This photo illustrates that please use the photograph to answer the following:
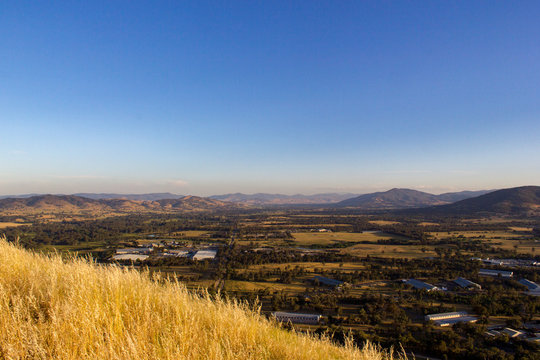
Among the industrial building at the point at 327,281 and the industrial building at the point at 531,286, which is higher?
the industrial building at the point at 531,286

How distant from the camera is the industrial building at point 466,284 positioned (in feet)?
105

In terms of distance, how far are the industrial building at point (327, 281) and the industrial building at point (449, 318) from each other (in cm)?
1118

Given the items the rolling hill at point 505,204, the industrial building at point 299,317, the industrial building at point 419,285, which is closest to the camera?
the industrial building at point 299,317

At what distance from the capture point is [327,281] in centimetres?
3450

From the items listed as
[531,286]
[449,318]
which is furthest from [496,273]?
[449,318]

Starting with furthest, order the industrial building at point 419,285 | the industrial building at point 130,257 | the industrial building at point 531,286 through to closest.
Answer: the industrial building at point 130,257 < the industrial building at point 419,285 < the industrial building at point 531,286

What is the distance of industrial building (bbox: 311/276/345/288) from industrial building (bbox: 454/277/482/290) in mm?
14461

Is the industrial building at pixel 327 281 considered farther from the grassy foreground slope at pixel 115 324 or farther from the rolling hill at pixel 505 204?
the rolling hill at pixel 505 204

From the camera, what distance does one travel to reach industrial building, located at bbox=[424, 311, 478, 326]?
72.3 ft

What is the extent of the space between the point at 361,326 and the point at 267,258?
29040 millimetres

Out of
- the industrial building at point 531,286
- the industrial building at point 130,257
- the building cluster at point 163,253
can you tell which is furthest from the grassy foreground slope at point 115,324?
the building cluster at point 163,253

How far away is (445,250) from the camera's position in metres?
56.3

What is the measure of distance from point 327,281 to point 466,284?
1665 centimetres

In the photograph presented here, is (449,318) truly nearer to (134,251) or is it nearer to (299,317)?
(299,317)
